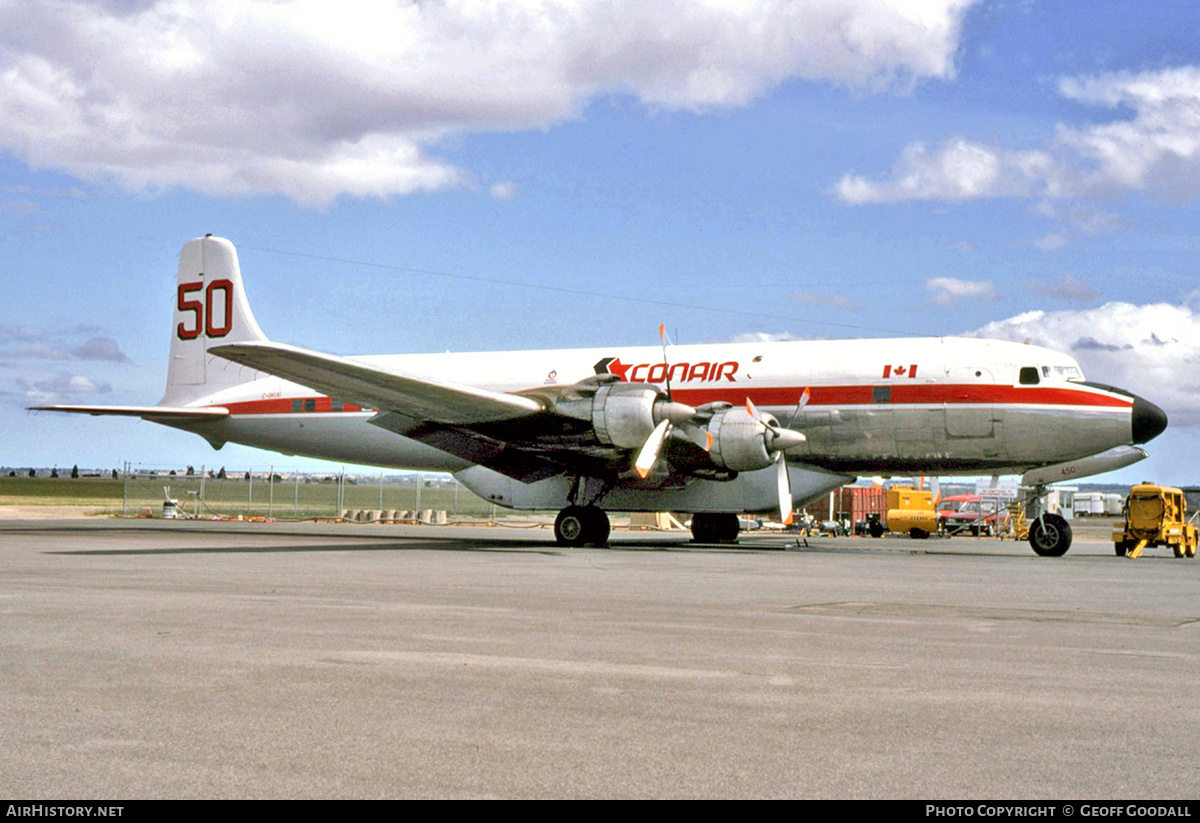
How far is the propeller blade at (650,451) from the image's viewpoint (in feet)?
70.3

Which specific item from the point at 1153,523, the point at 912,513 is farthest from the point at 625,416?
the point at 912,513

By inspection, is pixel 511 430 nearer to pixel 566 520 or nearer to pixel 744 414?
pixel 566 520

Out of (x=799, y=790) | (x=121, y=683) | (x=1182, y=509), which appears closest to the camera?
(x=799, y=790)

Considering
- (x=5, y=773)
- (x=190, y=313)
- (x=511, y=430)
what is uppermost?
(x=190, y=313)

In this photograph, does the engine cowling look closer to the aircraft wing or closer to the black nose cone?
the aircraft wing

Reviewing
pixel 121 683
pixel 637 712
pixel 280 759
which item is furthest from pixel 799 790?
pixel 121 683

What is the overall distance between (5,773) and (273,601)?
6.68m

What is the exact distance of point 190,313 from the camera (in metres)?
32.1

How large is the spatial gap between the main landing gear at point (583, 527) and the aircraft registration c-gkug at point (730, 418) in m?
0.03

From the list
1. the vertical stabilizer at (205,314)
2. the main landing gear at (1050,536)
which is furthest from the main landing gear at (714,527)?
the vertical stabilizer at (205,314)

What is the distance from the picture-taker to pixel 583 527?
939 inches

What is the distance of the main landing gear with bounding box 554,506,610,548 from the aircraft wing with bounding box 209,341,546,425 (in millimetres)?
2801

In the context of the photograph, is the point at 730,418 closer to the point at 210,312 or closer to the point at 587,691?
the point at 587,691

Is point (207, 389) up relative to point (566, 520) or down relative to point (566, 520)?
up
